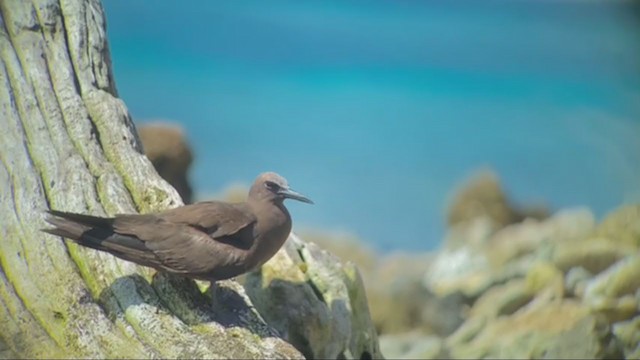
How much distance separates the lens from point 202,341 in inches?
277

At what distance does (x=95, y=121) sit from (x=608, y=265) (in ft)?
31.9

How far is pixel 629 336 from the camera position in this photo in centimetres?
1170

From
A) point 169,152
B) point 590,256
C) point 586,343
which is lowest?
point 590,256

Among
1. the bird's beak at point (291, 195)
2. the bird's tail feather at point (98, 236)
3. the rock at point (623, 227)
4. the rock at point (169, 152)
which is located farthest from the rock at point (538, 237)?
the bird's tail feather at point (98, 236)

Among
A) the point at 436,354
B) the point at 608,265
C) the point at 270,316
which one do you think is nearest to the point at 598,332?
the point at 436,354

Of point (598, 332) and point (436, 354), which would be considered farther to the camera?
point (436, 354)

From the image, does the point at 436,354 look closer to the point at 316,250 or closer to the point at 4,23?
the point at 316,250

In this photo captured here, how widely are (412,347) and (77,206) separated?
610cm

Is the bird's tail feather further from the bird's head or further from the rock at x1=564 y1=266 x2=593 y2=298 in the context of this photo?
the rock at x1=564 y1=266 x2=593 y2=298

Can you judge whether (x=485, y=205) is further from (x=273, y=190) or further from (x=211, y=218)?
(x=211, y=218)

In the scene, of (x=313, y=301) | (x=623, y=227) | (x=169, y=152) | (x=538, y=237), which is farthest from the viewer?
(x=538, y=237)

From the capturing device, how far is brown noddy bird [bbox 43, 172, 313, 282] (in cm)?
715

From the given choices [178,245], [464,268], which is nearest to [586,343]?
[178,245]

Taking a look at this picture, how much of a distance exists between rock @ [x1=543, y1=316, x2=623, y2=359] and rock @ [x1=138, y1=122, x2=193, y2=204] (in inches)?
277
